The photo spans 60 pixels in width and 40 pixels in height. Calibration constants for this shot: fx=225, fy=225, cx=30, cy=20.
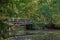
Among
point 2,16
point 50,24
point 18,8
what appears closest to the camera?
point 2,16

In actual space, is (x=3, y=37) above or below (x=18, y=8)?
below

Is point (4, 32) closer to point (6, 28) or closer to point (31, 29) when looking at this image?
point (6, 28)

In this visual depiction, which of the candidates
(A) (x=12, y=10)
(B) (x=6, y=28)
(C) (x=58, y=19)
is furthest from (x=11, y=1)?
(C) (x=58, y=19)

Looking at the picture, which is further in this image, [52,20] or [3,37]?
[52,20]

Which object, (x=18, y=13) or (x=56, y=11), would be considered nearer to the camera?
(x=18, y=13)

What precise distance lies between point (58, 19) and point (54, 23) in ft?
1.52

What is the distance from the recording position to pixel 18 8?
440 cm

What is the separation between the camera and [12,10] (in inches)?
166

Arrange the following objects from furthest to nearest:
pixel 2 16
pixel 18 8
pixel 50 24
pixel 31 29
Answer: pixel 50 24, pixel 31 29, pixel 18 8, pixel 2 16

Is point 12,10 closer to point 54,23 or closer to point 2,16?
point 2,16

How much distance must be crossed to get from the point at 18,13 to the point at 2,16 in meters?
0.43

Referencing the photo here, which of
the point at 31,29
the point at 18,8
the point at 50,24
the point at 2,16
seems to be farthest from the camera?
the point at 50,24

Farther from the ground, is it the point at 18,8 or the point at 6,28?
the point at 18,8

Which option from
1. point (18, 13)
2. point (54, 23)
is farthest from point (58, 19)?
point (18, 13)
